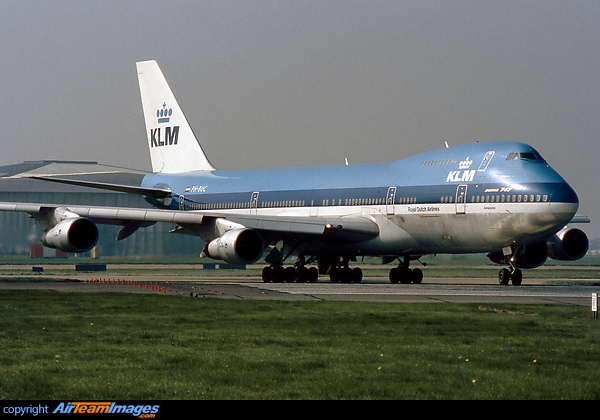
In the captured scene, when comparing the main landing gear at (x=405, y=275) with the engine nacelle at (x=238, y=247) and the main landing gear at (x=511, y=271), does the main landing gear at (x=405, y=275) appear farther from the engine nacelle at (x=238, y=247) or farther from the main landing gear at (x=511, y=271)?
the engine nacelle at (x=238, y=247)

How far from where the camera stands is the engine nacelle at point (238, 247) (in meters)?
34.6

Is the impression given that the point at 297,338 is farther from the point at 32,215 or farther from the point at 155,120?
the point at 155,120

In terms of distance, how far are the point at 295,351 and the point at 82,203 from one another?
74.1 metres

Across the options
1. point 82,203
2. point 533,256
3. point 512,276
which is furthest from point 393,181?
point 82,203

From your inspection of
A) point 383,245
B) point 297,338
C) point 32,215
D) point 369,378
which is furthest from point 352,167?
point 369,378

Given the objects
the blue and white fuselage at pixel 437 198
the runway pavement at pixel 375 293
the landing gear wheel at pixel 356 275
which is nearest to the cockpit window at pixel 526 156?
the blue and white fuselage at pixel 437 198

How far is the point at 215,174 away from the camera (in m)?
46.5

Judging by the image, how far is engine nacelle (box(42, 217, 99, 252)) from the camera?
1388 inches

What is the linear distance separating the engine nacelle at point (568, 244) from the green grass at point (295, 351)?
15.6m

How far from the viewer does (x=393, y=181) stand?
121 ft

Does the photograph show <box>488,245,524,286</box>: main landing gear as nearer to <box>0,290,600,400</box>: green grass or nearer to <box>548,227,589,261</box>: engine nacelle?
<box>548,227,589,261</box>: engine nacelle

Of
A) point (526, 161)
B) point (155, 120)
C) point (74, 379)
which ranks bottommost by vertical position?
point (74, 379)

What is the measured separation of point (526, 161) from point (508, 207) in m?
1.95
